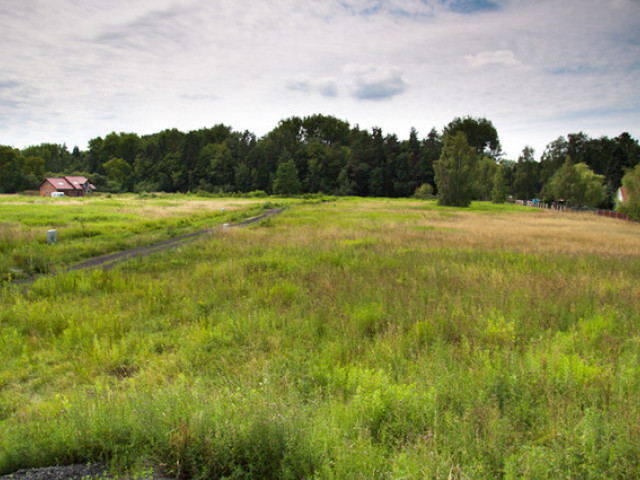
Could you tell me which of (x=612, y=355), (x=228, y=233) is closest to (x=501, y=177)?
(x=228, y=233)

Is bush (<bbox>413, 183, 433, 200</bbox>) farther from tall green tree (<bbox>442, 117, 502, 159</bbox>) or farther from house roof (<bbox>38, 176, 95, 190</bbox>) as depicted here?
house roof (<bbox>38, 176, 95, 190</bbox>)

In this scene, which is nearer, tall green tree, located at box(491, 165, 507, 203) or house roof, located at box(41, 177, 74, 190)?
tall green tree, located at box(491, 165, 507, 203)

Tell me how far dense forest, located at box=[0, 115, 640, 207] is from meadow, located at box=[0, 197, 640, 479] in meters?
79.6

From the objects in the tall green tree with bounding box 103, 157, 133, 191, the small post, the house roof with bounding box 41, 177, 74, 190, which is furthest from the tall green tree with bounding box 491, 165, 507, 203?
the tall green tree with bounding box 103, 157, 133, 191

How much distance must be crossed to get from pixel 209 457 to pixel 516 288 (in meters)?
7.75

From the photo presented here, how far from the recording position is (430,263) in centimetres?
1150

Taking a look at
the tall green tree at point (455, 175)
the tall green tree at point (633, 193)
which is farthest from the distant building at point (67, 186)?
the tall green tree at point (633, 193)

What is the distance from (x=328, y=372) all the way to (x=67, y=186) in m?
116

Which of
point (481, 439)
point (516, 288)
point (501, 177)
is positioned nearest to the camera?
point (481, 439)

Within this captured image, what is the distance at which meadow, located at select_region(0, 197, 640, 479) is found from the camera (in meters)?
2.92

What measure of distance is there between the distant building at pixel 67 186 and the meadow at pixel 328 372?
4158 inches

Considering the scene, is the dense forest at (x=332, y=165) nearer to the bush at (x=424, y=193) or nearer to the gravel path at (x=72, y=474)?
the bush at (x=424, y=193)

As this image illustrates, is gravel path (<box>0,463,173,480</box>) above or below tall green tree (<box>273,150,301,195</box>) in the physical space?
below

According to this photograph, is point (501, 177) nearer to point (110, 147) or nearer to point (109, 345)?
point (109, 345)
